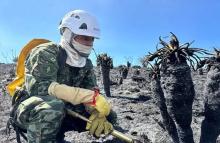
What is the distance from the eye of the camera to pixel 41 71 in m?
5.64

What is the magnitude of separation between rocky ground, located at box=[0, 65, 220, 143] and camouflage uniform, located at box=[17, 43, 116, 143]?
37.7 inches

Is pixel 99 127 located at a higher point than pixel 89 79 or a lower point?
lower

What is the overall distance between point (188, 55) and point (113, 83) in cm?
889

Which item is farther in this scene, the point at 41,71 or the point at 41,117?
the point at 41,71

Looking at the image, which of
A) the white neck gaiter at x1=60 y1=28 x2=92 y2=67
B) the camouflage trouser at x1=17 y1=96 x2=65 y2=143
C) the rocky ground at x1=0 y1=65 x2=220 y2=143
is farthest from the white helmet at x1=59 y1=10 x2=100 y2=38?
the rocky ground at x1=0 y1=65 x2=220 y2=143

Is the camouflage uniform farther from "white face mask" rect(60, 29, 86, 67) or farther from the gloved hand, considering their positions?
the gloved hand

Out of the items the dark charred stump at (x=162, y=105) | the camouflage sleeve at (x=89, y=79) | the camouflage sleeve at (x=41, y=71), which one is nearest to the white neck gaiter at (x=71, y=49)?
the camouflage sleeve at (x=41, y=71)

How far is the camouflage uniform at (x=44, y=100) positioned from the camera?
211 inches

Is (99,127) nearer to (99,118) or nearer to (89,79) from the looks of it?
(99,118)

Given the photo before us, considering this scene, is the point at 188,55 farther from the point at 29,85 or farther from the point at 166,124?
the point at 29,85

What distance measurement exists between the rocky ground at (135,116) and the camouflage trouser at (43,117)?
1521mm

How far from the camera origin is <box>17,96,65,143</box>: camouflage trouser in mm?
5336

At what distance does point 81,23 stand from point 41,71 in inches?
34.1

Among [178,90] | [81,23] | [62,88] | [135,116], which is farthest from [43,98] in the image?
[135,116]
